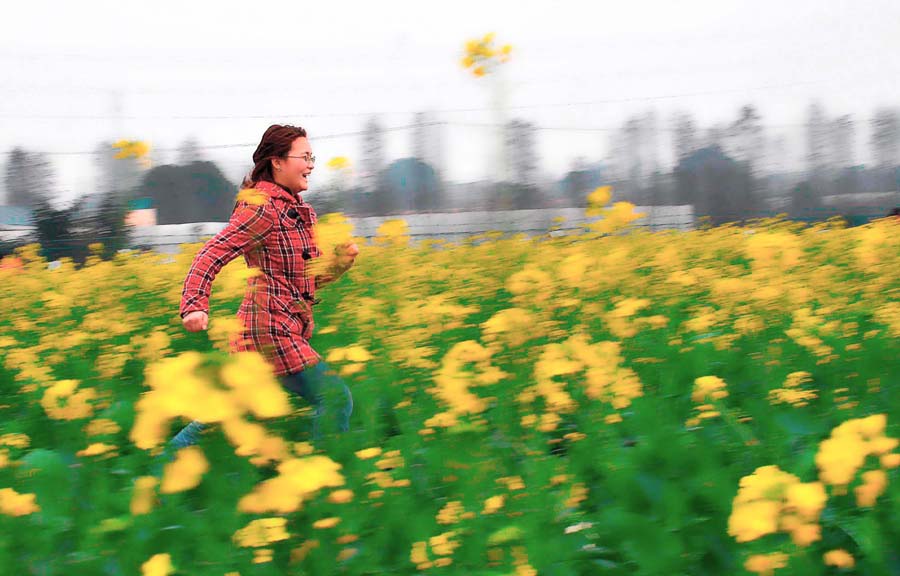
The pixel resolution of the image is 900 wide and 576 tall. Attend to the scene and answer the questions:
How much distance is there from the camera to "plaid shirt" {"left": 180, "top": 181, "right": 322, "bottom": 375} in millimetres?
2318

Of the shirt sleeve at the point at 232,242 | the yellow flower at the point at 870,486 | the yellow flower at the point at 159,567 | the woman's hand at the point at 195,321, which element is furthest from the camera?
the shirt sleeve at the point at 232,242

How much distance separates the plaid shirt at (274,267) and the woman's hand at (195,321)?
170mm

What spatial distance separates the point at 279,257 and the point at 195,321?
1.25 ft

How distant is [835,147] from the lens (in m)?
7.29

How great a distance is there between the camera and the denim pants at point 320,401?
1.57 m

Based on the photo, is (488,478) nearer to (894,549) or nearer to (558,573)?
(558,573)

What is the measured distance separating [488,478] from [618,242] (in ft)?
8.15

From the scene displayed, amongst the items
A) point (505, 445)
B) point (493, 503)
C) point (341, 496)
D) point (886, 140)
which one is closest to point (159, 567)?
point (341, 496)

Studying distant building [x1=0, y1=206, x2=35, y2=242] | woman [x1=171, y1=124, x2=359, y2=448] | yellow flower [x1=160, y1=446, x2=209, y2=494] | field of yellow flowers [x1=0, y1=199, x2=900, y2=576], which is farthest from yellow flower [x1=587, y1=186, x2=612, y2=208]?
distant building [x1=0, y1=206, x2=35, y2=242]

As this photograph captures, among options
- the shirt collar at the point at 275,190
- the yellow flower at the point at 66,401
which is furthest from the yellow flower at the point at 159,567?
the shirt collar at the point at 275,190

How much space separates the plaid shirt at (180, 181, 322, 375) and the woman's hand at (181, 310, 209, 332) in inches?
6.7

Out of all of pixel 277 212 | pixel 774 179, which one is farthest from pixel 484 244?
pixel 774 179

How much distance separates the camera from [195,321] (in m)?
2.08

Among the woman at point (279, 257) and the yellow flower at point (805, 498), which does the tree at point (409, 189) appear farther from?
the yellow flower at point (805, 498)
